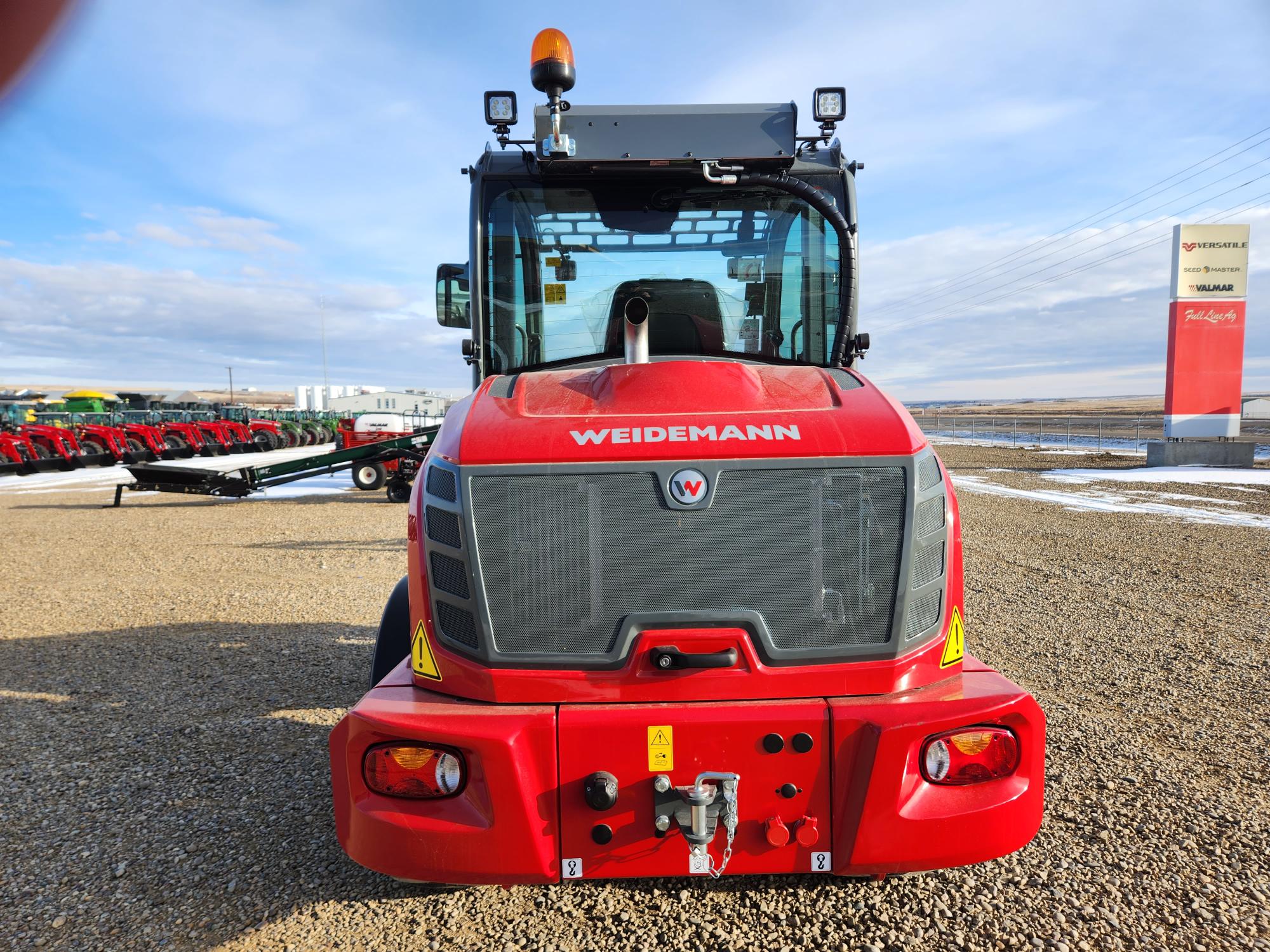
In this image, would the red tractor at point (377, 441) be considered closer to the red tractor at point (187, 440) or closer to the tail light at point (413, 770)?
the red tractor at point (187, 440)

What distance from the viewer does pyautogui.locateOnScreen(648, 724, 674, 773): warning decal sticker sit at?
2.11 m

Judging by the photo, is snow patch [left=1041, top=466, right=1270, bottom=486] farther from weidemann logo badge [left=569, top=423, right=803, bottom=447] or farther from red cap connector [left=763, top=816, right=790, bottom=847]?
red cap connector [left=763, top=816, right=790, bottom=847]

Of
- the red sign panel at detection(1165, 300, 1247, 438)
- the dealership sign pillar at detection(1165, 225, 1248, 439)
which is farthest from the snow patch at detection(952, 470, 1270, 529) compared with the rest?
the dealership sign pillar at detection(1165, 225, 1248, 439)

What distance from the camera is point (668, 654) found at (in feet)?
7.25

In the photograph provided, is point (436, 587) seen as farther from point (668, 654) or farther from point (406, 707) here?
point (668, 654)

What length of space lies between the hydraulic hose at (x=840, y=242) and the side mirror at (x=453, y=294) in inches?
56.9

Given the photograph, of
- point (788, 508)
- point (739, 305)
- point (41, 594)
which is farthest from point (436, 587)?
point (41, 594)

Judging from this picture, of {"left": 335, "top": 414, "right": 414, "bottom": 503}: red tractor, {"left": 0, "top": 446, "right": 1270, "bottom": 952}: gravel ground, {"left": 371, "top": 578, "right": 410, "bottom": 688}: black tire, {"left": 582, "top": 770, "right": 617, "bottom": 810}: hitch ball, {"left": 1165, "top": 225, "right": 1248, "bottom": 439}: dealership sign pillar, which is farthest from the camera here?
{"left": 1165, "top": 225, "right": 1248, "bottom": 439}: dealership sign pillar

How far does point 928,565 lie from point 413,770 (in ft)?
5.28

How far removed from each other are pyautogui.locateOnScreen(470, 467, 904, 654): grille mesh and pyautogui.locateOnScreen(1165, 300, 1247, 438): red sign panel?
22.3 m

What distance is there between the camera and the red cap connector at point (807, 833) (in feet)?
6.95

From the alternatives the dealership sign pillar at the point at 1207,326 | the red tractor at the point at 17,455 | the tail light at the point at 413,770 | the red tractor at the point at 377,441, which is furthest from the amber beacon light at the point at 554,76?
the dealership sign pillar at the point at 1207,326

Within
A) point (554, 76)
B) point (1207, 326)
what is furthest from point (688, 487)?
point (1207, 326)

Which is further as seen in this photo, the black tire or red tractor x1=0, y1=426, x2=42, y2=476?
red tractor x1=0, y1=426, x2=42, y2=476
